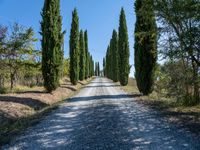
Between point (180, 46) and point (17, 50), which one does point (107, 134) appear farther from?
point (17, 50)

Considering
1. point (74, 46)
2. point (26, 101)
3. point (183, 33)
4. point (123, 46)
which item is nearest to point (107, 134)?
point (183, 33)

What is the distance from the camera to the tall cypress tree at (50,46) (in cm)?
2458

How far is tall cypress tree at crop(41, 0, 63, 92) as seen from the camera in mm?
24578

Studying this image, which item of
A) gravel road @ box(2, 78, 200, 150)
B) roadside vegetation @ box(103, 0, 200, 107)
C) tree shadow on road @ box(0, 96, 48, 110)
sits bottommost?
gravel road @ box(2, 78, 200, 150)

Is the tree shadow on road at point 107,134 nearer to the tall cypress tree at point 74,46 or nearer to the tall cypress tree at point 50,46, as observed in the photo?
the tall cypress tree at point 50,46

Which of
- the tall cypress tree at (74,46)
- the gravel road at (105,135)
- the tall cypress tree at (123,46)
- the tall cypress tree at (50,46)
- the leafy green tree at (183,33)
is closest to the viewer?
the gravel road at (105,135)

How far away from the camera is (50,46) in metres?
24.7

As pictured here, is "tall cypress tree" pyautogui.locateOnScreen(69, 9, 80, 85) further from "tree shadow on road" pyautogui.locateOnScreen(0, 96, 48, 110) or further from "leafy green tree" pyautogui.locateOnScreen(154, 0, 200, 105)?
"leafy green tree" pyautogui.locateOnScreen(154, 0, 200, 105)

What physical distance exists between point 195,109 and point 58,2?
16.4 m

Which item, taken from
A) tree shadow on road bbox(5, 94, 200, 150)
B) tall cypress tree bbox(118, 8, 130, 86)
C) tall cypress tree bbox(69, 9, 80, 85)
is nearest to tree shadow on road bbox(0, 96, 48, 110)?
tree shadow on road bbox(5, 94, 200, 150)

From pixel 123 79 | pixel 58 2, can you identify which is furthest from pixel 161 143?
pixel 123 79

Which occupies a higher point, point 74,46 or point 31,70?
point 74,46

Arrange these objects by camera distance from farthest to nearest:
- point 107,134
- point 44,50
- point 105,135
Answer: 1. point 44,50
2. point 107,134
3. point 105,135

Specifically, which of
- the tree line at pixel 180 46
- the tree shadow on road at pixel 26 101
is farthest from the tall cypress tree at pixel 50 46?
the tree line at pixel 180 46
